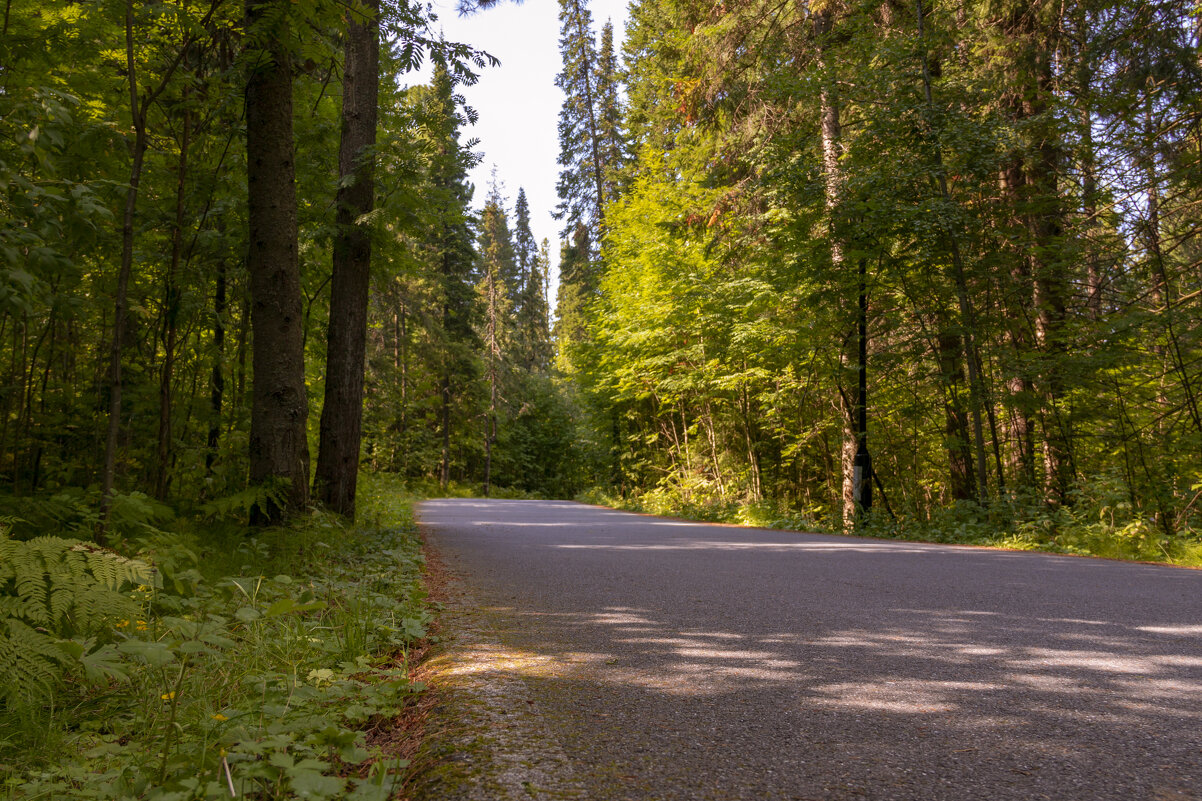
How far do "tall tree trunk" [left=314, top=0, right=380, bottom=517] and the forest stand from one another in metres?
0.04

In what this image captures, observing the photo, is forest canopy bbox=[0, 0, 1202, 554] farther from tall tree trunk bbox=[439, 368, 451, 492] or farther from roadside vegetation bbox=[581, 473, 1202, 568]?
tall tree trunk bbox=[439, 368, 451, 492]

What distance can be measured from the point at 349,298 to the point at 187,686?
21.0 ft

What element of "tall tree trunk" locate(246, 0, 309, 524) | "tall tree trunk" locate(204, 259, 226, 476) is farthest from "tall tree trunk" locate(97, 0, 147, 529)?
"tall tree trunk" locate(204, 259, 226, 476)

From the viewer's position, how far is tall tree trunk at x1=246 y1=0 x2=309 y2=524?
5848 millimetres

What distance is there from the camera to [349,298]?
326 inches

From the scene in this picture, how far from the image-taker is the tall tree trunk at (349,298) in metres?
8.11

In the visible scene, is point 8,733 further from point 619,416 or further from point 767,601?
point 619,416

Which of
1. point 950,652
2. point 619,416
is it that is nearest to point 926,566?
point 950,652

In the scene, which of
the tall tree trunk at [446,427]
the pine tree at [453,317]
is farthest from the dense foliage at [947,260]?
the tall tree trunk at [446,427]

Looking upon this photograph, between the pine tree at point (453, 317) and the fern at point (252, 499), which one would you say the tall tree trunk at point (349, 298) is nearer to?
the fern at point (252, 499)

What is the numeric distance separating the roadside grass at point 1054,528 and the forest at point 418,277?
58 mm

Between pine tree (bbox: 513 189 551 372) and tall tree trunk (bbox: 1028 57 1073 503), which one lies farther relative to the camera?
pine tree (bbox: 513 189 551 372)

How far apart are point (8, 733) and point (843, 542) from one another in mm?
8010

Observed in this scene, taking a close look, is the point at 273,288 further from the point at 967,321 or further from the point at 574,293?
the point at 574,293
